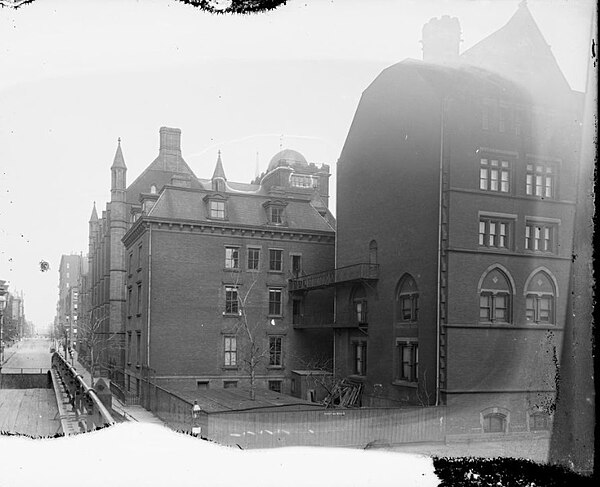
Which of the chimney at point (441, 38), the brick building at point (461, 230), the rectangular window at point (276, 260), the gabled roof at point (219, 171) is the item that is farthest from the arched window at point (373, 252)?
the chimney at point (441, 38)

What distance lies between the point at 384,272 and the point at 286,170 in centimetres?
120

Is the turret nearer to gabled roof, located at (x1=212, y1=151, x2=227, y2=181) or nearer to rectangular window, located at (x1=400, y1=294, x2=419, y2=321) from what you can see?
gabled roof, located at (x1=212, y1=151, x2=227, y2=181)

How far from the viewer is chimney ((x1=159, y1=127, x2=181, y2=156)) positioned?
2.16 m

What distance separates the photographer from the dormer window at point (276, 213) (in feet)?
11.3

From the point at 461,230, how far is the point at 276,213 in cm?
126

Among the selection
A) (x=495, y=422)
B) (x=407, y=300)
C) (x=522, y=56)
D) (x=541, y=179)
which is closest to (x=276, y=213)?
(x=407, y=300)

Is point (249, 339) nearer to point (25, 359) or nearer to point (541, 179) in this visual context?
point (25, 359)

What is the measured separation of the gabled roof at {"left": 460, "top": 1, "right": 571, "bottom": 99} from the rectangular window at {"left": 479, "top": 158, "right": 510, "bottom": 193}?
416 mm

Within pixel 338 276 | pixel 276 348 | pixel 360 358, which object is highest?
pixel 338 276

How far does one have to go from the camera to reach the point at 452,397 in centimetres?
305

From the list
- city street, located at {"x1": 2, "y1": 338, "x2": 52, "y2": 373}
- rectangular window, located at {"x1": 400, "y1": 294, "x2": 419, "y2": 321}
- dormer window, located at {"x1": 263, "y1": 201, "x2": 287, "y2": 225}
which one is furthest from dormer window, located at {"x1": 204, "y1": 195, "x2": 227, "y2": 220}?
rectangular window, located at {"x1": 400, "y1": 294, "x2": 419, "y2": 321}

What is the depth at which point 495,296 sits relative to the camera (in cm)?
279

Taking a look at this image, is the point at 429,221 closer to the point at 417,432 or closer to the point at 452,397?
the point at 452,397

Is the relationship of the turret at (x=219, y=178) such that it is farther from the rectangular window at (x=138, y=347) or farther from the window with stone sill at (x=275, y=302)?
the rectangular window at (x=138, y=347)
